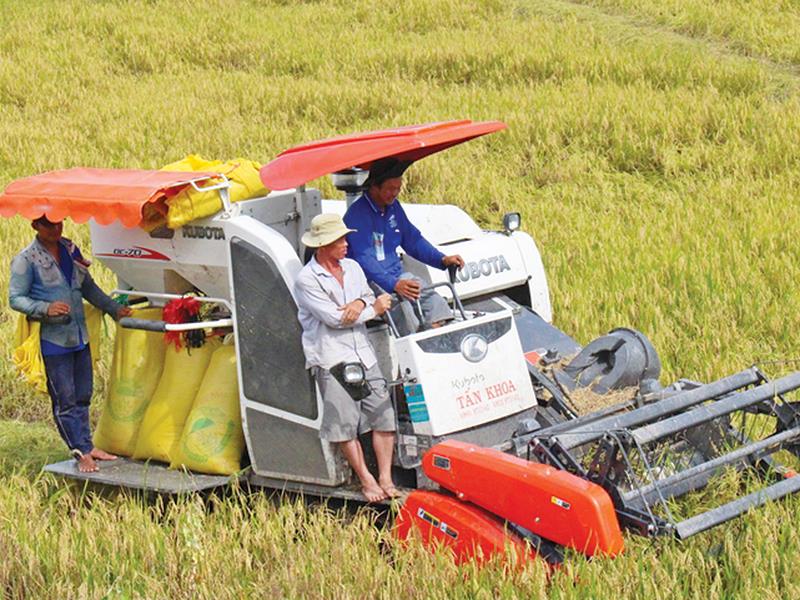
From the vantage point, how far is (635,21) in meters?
19.2

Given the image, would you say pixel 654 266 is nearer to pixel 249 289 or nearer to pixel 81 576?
pixel 249 289

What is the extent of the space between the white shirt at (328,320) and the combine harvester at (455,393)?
149 mm

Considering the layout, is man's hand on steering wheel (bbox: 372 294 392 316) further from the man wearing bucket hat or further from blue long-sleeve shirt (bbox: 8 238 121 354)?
blue long-sleeve shirt (bbox: 8 238 121 354)

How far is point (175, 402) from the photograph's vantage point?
279 inches

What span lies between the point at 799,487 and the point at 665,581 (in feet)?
3.35

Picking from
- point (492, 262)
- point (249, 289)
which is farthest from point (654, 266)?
point (249, 289)

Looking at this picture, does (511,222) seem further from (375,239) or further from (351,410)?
(351,410)

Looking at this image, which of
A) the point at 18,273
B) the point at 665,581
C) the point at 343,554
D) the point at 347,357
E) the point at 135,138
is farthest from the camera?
the point at 135,138

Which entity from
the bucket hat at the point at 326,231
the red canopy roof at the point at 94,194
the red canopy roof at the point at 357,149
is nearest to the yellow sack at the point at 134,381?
the red canopy roof at the point at 94,194

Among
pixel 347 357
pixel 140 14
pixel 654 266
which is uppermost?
pixel 140 14

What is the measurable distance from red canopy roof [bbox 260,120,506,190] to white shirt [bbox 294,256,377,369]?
18.5 inches

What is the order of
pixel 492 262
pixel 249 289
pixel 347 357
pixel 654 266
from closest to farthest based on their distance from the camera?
pixel 347 357
pixel 249 289
pixel 492 262
pixel 654 266

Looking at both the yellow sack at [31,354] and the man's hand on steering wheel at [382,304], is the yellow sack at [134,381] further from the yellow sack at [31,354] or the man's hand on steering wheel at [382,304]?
the man's hand on steering wheel at [382,304]

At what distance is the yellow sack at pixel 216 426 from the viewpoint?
6.75 metres
